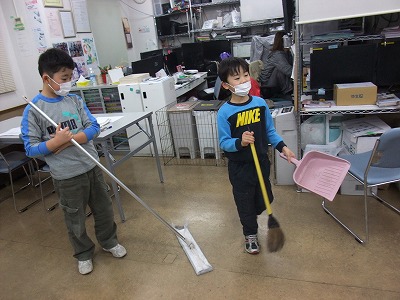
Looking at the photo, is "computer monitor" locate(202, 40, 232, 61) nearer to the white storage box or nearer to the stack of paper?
the stack of paper

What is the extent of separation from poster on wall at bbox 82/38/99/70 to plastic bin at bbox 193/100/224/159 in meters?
2.52

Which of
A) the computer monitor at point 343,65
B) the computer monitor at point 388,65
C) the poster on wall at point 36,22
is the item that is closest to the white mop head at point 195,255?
the computer monitor at point 343,65

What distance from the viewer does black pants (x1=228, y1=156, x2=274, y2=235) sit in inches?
74.2

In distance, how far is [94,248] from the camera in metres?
2.25

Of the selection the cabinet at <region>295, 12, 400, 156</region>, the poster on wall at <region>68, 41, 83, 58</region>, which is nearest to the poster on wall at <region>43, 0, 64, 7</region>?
the poster on wall at <region>68, 41, 83, 58</region>

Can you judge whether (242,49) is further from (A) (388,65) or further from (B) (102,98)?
(A) (388,65)

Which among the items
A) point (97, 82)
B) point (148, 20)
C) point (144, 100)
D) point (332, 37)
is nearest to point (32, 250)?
point (144, 100)

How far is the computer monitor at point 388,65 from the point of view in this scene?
2545 mm

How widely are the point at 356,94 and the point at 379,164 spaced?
0.84 meters

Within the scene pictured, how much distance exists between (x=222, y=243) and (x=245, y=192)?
1.66 feet

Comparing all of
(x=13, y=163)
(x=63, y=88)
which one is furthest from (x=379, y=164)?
(x=13, y=163)

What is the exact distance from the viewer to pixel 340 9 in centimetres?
223

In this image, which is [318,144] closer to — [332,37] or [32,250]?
[332,37]

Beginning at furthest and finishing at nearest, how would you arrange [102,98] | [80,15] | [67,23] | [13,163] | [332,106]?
1. [80,15]
2. [67,23]
3. [102,98]
4. [13,163]
5. [332,106]
